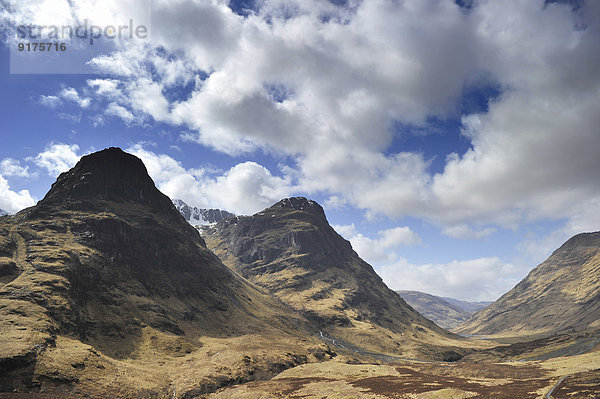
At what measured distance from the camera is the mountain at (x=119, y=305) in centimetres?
6569

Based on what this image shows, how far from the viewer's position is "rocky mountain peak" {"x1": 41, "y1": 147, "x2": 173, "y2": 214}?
16162 cm

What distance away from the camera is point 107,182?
173750 millimetres

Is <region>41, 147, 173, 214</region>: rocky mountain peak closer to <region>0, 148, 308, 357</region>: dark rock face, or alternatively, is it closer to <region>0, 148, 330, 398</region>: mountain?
<region>0, 148, 308, 357</region>: dark rock face

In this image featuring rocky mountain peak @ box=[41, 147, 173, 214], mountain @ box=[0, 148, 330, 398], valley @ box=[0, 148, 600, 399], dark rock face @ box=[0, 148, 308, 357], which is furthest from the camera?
rocky mountain peak @ box=[41, 147, 173, 214]

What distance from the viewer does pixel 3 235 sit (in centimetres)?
11112

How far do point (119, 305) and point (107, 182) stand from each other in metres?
88.9

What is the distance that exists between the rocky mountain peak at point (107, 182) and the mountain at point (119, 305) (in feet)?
1.94

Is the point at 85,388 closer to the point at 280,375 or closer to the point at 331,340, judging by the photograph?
the point at 280,375

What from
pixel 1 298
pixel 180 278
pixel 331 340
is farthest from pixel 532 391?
pixel 331 340

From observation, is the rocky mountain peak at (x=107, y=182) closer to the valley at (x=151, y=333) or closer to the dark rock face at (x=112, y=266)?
the dark rock face at (x=112, y=266)

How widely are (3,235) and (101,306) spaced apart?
44.1m

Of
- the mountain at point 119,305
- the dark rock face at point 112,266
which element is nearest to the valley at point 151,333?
the mountain at point 119,305

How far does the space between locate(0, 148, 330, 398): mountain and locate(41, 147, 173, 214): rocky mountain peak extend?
59 cm

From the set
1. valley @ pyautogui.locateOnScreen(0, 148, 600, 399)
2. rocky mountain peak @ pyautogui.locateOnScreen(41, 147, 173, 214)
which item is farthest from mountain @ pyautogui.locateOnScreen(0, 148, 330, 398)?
rocky mountain peak @ pyautogui.locateOnScreen(41, 147, 173, 214)
